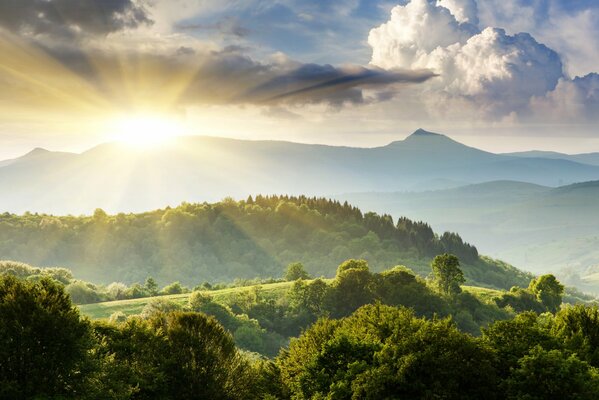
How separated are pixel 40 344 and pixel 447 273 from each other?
12538cm

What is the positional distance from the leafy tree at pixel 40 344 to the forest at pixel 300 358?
0.23 ft

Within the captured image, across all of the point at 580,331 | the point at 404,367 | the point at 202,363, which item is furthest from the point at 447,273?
the point at 404,367

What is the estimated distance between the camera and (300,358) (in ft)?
149

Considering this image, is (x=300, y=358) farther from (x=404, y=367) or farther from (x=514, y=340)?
(x=514, y=340)

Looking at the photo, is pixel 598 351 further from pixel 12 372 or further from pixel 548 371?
pixel 12 372

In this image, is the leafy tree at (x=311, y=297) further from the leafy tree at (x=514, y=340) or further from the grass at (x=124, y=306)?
the leafy tree at (x=514, y=340)

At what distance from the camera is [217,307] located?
416 ft

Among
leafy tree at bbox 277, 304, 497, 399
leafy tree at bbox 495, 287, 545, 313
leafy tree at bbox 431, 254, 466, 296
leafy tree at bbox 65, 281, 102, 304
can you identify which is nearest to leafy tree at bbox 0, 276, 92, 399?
leafy tree at bbox 277, 304, 497, 399

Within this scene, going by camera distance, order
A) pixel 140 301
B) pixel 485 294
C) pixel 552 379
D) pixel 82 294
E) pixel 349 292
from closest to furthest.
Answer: pixel 552 379
pixel 349 292
pixel 140 301
pixel 82 294
pixel 485 294

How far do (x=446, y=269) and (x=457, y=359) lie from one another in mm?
111745

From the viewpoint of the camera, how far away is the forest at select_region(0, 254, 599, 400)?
35.1 metres

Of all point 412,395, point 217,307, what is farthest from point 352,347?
point 217,307

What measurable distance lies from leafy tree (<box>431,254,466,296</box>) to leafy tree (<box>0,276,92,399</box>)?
400 feet

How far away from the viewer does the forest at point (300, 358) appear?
115 ft
